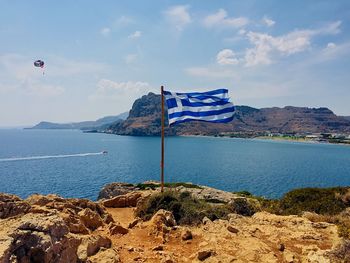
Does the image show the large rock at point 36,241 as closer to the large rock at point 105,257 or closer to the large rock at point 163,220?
the large rock at point 105,257

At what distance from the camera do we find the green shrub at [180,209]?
1335 cm

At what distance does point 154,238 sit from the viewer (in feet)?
34.8

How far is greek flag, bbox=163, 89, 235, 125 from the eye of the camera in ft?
50.9

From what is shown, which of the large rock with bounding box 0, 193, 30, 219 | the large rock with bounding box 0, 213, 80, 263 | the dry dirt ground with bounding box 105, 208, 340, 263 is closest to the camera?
the large rock with bounding box 0, 213, 80, 263

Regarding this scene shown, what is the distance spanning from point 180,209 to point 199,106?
566cm

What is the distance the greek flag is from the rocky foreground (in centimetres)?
530

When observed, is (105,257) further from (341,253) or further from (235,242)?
(341,253)

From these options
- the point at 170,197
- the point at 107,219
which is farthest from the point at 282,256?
the point at 107,219

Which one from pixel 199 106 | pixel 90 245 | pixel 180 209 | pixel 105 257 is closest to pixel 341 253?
pixel 105 257

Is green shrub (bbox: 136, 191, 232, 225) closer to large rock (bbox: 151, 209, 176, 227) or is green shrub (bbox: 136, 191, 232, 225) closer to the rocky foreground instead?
the rocky foreground

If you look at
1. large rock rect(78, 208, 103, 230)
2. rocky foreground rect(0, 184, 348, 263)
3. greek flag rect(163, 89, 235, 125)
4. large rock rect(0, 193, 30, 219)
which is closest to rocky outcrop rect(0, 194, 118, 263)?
rocky foreground rect(0, 184, 348, 263)

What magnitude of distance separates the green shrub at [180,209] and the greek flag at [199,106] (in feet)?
13.0

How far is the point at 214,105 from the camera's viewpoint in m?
16.3

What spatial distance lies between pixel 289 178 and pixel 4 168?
65.5 meters
